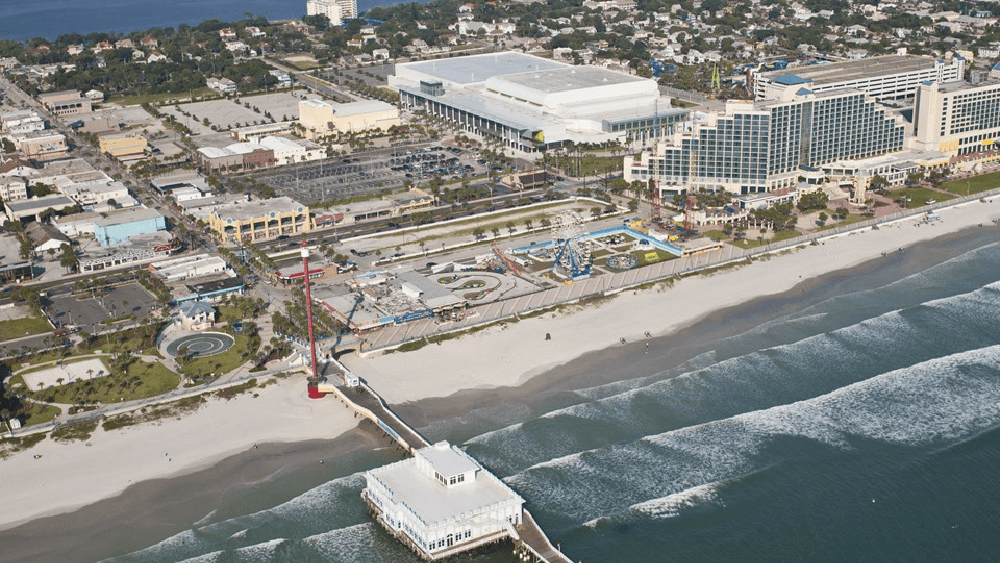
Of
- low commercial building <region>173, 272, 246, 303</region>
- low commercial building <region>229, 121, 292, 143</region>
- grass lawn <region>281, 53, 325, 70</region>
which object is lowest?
low commercial building <region>173, 272, 246, 303</region>

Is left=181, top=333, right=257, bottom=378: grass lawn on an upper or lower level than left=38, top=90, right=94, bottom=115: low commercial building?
lower

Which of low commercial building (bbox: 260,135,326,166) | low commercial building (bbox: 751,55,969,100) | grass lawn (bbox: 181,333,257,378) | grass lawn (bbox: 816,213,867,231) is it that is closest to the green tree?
grass lawn (bbox: 181,333,257,378)

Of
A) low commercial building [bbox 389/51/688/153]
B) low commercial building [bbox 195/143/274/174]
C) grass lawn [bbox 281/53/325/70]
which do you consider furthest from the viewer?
grass lawn [bbox 281/53/325/70]

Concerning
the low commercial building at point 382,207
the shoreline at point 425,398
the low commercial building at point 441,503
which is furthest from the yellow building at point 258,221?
the low commercial building at point 441,503

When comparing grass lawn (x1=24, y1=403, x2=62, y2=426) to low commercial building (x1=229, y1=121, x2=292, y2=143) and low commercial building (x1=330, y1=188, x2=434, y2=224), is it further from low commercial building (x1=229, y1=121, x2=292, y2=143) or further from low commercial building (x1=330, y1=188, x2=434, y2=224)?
low commercial building (x1=229, y1=121, x2=292, y2=143)

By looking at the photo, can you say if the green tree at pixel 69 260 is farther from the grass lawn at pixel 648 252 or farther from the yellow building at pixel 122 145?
the grass lawn at pixel 648 252

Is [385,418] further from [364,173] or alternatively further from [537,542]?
[364,173]

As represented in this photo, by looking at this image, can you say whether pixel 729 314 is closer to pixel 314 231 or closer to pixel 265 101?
pixel 314 231
